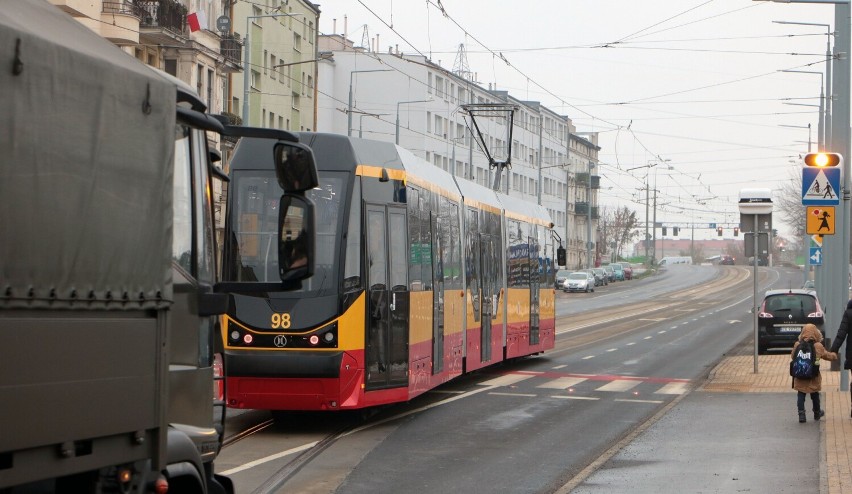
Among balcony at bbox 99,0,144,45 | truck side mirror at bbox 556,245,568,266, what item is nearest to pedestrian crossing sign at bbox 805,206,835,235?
truck side mirror at bbox 556,245,568,266

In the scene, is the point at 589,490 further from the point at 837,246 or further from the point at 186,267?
the point at 837,246

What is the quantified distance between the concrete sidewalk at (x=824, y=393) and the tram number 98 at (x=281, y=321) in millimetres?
5560

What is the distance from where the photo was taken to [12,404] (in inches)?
157

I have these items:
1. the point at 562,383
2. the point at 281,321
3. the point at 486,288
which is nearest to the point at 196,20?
the point at 486,288

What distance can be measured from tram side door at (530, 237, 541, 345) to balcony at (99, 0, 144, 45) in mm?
14337

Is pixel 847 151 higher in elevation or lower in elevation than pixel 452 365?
higher

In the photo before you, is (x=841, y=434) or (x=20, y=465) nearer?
(x=20, y=465)

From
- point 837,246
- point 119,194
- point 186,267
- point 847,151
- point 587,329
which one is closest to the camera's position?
point 119,194

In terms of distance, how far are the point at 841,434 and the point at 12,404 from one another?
42.0 feet

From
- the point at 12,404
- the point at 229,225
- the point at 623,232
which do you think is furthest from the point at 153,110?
the point at 623,232

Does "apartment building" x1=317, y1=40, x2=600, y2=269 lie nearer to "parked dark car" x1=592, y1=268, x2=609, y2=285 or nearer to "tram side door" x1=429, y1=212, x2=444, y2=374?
"parked dark car" x1=592, y1=268, x2=609, y2=285

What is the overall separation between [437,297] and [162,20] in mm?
Answer: 28249

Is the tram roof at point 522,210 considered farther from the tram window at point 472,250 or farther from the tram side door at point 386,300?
the tram side door at point 386,300

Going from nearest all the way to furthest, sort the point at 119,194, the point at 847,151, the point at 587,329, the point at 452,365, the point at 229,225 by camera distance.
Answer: the point at 119,194 < the point at 229,225 < the point at 452,365 < the point at 847,151 < the point at 587,329
